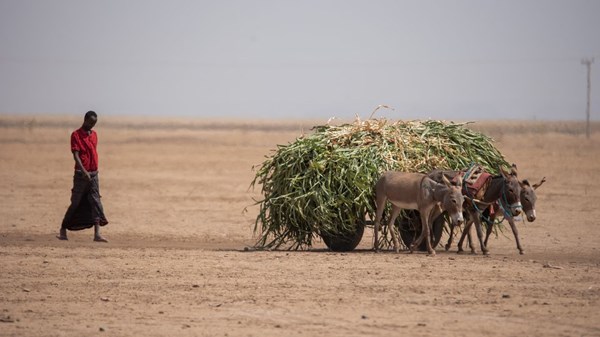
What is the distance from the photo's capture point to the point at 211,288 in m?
12.8

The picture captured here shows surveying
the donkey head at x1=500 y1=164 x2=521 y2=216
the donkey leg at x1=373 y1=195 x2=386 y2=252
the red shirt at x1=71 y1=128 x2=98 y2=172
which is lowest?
the donkey leg at x1=373 y1=195 x2=386 y2=252

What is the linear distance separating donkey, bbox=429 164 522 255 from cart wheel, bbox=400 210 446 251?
2.44 feet

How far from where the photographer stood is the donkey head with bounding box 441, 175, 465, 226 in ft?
48.3

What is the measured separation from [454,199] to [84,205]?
225 inches

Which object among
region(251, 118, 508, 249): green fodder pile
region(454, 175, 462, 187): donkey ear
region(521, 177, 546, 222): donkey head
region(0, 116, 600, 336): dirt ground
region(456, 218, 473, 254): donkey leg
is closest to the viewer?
region(0, 116, 600, 336): dirt ground

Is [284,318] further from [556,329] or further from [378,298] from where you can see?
[556,329]

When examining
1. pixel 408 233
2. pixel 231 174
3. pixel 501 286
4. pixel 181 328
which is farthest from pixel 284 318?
pixel 231 174

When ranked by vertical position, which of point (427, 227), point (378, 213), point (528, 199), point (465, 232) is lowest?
point (465, 232)

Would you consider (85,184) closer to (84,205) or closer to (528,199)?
(84,205)

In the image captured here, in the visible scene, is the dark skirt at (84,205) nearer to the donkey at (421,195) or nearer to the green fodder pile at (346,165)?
the green fodder pile at (346,165)

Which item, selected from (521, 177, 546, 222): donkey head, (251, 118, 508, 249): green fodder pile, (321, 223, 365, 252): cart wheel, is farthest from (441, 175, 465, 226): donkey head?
(321, 223, 365, 252): cart wheel

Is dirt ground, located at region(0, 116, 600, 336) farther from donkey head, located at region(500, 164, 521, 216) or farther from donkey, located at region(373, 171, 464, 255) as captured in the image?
donkey head, located at region(500, 164, 521, 216)

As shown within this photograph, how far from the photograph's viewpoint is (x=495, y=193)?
15.2 m

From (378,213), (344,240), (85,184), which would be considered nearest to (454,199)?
(378,213)
